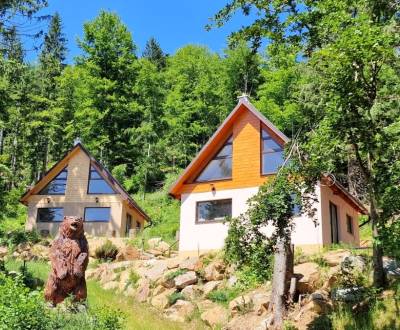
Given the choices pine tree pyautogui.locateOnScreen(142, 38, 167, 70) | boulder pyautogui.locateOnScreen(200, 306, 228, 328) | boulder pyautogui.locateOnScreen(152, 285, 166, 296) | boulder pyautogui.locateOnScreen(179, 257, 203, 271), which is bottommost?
boulder pyautogui.locateOnScreen(200, 306, 228, 328)

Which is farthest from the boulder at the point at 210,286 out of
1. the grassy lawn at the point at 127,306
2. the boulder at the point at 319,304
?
the boulder at the point at 319,304

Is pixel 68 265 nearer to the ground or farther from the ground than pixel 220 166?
nearer to the ground

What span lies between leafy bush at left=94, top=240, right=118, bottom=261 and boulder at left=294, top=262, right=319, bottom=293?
1120 centimetres

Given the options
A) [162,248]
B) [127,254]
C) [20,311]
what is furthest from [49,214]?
[20,311]

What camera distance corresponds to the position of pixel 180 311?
15641mm

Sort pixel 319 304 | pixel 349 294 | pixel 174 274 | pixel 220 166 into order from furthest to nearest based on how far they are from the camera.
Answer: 1. pixel 220 166
2. pixel 174 274
3. pixel 349 294
4. pixel 319 304

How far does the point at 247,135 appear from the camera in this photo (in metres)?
22.1

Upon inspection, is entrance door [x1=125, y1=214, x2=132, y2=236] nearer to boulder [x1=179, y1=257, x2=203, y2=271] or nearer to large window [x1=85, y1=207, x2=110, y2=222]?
large window [x1=85, y1=207, x2=110, y2=222]

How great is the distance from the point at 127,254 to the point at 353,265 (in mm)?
11854

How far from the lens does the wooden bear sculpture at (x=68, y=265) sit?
1027 centimetres

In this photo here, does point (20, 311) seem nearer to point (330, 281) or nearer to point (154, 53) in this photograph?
point (330, 281)

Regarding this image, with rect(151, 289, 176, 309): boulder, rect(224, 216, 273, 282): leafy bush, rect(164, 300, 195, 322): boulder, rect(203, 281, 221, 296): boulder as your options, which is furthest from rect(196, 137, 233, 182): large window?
rect(224, 216, 273, 282): leafy bush

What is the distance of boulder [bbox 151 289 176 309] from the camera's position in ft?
53.8

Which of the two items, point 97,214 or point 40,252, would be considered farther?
point 97,214
